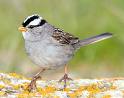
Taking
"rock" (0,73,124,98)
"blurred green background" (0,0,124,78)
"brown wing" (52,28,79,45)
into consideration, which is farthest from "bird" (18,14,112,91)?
"blurred green background" (0,0,124,78)

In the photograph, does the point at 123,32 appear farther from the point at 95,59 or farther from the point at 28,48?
the point at 28,48

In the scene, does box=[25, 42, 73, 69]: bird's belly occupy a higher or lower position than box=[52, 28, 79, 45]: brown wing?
lower

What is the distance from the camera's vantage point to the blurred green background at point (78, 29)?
9.88m

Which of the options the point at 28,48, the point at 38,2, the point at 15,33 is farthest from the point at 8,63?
the point at 28,48

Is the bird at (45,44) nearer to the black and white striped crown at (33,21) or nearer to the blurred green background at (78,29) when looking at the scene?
the black and white striped crown at (33,21)

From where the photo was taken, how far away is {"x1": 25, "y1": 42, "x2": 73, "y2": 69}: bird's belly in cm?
741

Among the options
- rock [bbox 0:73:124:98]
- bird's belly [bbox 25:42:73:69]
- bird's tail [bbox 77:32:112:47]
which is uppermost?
bird's tail [bbox 77:32:112:47]

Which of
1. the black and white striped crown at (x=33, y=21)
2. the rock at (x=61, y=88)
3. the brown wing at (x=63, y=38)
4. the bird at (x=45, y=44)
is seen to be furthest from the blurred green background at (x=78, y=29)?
the rock at (x=61, y=88)

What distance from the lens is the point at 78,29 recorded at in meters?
10.4

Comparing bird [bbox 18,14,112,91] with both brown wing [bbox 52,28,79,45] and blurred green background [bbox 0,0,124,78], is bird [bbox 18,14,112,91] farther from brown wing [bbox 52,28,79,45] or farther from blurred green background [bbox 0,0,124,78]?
blurred green background [bbox 0,0,124,78]

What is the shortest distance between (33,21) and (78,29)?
262 centimetres

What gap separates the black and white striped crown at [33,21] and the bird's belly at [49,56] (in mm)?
336

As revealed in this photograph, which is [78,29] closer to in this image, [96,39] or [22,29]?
[96,39]

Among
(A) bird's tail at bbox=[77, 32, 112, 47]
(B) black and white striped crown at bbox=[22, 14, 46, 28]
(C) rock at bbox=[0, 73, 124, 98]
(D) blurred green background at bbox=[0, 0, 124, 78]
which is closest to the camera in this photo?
(C) rock at bbox=[0, 73, 124, 98]
